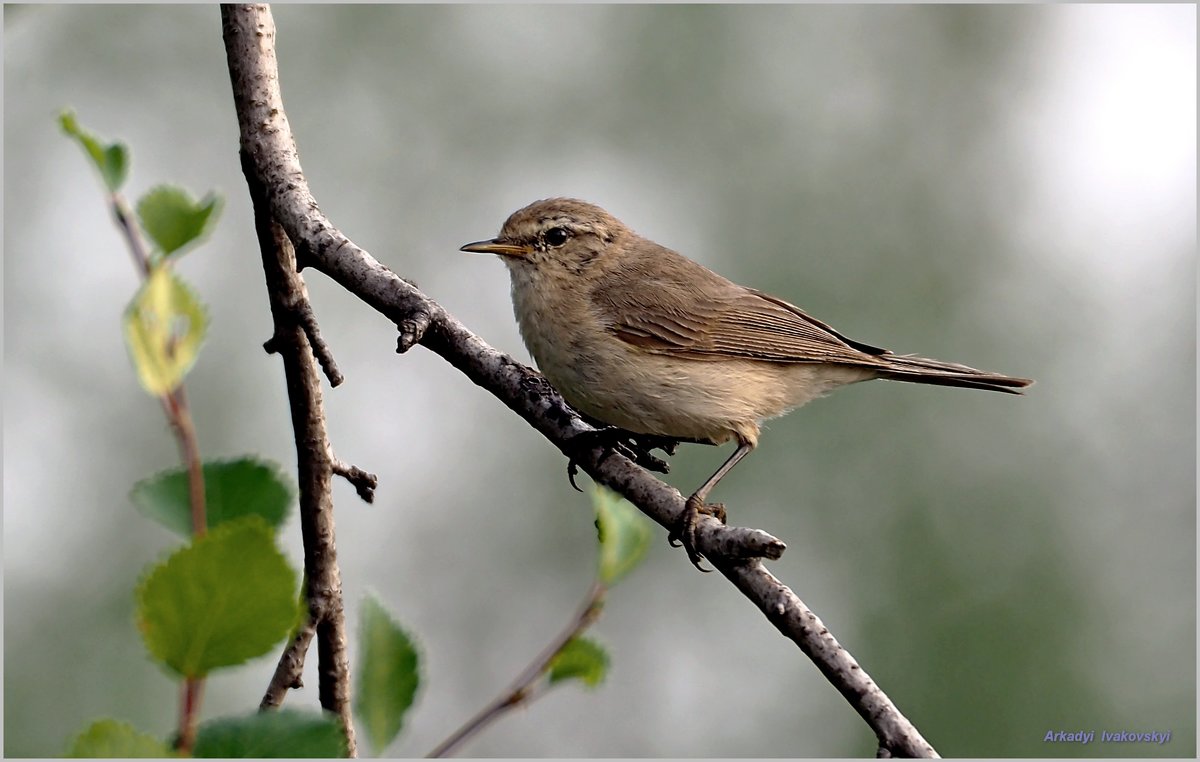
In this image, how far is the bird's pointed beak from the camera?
211 inches

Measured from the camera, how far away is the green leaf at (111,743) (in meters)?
1.02

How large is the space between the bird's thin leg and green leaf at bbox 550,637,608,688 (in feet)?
6.55

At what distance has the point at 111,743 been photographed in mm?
1021

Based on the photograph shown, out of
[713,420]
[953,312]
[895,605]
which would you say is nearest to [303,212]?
[713,420]

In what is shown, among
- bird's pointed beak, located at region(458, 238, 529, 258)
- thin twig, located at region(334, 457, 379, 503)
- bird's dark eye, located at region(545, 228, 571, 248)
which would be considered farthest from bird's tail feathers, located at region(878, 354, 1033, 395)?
thin twig, located at region(334, 457, 379, 503)

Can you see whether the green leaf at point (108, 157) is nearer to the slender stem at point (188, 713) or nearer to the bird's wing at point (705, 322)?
the slender stem at point (188, 713)

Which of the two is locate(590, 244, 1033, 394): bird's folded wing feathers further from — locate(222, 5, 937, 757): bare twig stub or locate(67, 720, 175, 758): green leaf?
→ locate(67, 720, 175, 758): green leaf

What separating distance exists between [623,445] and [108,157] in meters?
3.30

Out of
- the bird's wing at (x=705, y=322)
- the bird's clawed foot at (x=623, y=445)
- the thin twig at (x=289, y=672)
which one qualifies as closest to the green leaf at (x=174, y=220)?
the thin twig at (x=289, y=672)

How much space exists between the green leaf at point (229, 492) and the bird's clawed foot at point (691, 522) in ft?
7.72

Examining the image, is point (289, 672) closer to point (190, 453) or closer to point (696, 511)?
point (696, 511)

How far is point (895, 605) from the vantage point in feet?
30.1

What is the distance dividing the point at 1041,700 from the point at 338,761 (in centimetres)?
849

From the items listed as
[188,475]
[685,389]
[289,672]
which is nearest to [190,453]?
[188,475]
